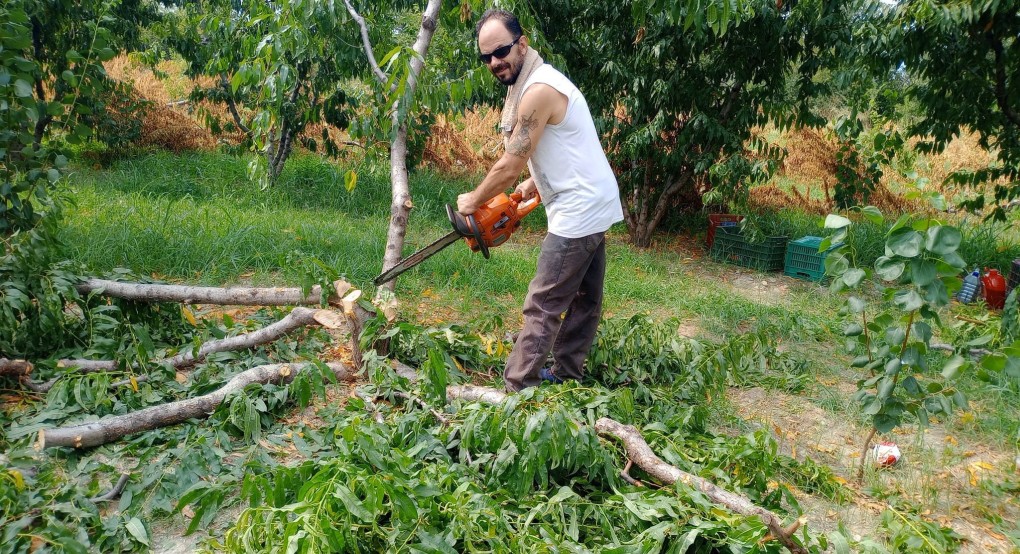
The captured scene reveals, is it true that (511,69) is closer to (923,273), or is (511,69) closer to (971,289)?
(923,273)

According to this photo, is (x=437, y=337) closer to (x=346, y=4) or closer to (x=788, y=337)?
(x=346, y=4)

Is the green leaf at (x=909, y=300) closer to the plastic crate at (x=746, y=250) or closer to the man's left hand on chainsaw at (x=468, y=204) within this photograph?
the man's left hand on chainsaw at (x=468, y=204)

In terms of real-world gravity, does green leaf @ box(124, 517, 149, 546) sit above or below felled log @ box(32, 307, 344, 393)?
below

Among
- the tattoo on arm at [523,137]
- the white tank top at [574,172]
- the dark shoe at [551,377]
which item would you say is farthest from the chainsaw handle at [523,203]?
the dark shoe at [551,377]

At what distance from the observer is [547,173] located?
3445 millimetres

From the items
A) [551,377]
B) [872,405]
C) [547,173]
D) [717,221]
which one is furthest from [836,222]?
[717,221]

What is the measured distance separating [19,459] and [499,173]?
7.26ft

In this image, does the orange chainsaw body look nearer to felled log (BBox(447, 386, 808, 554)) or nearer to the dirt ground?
Answer: felled log (BBox(447, 386, 808, 554))

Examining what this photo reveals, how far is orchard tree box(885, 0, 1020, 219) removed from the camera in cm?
588

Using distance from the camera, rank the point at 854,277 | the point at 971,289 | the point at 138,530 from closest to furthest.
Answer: the point at 138,530, the point at 854,277, the point at 971,289

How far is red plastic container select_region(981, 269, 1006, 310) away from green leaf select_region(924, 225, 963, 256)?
4328 mm

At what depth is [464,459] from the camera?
288 cm

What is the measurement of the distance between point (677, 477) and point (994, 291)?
4.92 m

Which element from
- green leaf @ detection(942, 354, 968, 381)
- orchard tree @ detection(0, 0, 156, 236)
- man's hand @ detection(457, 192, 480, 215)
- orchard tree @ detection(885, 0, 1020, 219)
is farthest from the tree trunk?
orchard tree @ detection(885, 0, 1020, 219)
